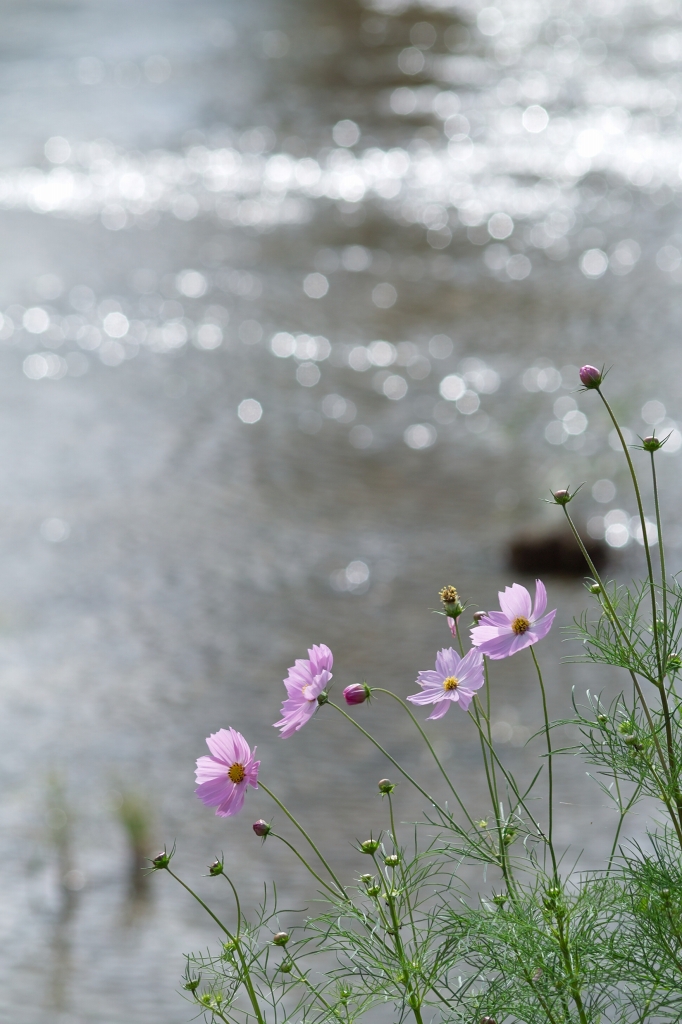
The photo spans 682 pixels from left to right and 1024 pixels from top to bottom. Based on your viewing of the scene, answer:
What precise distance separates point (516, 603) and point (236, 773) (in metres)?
0.34

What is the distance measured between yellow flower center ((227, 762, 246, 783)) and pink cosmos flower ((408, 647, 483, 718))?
192 mm

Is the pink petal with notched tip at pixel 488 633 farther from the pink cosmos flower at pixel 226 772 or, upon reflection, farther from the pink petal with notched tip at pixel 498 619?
the pink cosmos flower at pixel 226 772

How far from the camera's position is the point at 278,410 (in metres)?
6.18

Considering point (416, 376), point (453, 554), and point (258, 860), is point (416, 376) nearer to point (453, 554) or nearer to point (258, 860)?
point (453, 554)

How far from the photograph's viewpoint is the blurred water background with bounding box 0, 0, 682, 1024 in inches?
136

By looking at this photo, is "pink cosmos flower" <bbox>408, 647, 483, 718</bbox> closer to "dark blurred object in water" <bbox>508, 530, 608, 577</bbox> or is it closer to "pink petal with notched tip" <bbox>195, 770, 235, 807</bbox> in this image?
"pink petal with notched tip" <bbox>195, 770, 235, 807</bbox>

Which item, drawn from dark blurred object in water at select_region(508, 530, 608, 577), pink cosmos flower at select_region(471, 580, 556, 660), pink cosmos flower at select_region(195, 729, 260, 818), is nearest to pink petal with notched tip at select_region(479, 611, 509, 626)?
pink cosmos flower at select_region(471, 580, 556, 660)

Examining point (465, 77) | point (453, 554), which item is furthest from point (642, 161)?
point (453, 554)

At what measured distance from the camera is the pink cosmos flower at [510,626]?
1.21m

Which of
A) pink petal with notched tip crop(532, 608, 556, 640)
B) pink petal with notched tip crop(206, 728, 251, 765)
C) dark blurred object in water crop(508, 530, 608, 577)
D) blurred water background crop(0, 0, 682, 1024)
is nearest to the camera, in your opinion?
pink petal with notched tip crop(532, 608, 556, 640)

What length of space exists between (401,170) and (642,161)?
74.4 inches

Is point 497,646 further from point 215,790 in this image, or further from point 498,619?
point 215,790

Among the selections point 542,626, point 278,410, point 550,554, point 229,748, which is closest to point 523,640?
point 542,626

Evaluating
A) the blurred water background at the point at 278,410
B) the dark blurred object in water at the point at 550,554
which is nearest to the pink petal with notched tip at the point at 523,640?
the blurred water background at the point at 278,410
